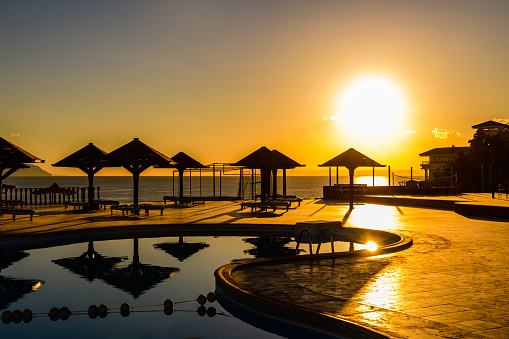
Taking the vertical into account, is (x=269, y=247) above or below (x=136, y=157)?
below

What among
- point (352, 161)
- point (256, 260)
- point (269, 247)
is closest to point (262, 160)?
point (352, 161)

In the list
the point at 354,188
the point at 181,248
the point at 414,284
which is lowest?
the point at 181,248

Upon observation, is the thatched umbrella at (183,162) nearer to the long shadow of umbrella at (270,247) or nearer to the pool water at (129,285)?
the pool water at (129,285)

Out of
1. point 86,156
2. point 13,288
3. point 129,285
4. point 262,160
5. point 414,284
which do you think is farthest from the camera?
point 86,156

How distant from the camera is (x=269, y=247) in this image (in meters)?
14.4

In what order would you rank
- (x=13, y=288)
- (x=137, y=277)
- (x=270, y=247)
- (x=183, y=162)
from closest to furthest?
(x=13, y=288)
(x=137, y=277)
(x=270, y=247)
(x=183, y=162)

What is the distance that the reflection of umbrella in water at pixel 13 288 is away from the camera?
8.91 m

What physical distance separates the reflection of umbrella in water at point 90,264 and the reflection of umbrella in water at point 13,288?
109 cm

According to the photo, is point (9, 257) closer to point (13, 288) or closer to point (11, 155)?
point (13, 288)

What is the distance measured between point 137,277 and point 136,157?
1148 centimetres

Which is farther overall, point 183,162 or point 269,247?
point 183,162

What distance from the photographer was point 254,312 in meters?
7.17

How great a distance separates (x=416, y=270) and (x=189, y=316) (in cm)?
419

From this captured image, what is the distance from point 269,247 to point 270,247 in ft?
0.10
